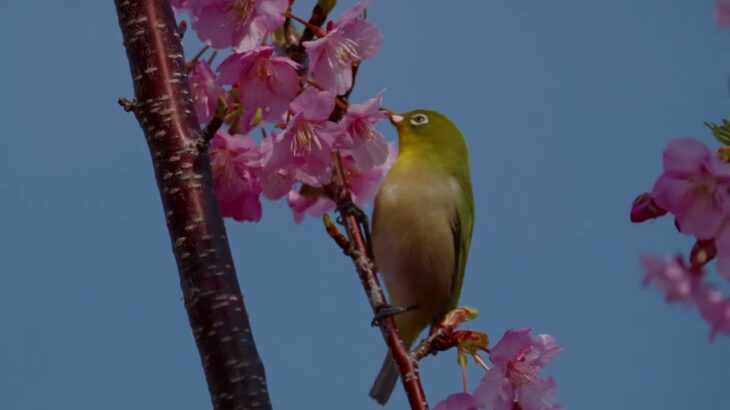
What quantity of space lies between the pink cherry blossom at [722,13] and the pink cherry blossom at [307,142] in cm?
122

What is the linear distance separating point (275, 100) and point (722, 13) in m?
1.44

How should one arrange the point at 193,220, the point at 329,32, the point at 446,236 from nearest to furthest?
the point at 193,220, the point at 329,32, the point at 446,236

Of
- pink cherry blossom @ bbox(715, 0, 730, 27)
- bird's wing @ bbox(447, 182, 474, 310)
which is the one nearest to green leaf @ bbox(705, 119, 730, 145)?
pink cherry blossom @ bbox(715, 0, 730, 27)

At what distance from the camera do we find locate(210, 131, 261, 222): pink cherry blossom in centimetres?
260

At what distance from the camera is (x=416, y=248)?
322cm

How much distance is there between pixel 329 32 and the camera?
7.82 feet

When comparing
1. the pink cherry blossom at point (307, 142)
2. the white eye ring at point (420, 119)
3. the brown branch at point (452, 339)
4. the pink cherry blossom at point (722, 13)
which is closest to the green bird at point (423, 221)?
the white eye ring at point (420, 119)

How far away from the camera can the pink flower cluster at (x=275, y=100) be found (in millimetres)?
2367

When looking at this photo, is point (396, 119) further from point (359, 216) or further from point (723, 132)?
point (723, 132)

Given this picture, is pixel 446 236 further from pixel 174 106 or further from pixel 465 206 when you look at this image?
pixel 174 106

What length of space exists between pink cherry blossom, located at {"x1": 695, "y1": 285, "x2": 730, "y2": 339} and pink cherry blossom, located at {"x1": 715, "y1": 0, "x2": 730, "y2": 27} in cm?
36

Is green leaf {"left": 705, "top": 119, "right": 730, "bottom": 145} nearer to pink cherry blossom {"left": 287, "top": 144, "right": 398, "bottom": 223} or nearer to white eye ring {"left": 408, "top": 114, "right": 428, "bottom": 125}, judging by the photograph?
pink cherry blossom {"left": 287, "top": 144, "right": 398, "bottom": 223}

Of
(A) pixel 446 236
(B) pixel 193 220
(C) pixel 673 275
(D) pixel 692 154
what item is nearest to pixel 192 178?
(B) pixel 193 220

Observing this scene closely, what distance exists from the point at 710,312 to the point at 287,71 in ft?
4.98
